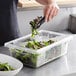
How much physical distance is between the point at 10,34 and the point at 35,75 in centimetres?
54

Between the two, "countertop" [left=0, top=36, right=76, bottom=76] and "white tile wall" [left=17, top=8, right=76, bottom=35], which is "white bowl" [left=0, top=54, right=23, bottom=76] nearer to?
"countertop" [left=0, top=36, right=76, bottom=76]

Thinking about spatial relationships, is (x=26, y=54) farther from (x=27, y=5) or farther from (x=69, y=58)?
(x=27, y=5)

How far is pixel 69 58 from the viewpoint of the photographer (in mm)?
1177

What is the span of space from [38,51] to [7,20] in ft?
1.65

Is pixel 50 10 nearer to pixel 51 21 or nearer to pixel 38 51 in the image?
pixel 38 51

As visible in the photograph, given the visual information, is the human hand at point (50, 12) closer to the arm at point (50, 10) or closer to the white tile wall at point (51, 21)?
the arm at point (50, 10)

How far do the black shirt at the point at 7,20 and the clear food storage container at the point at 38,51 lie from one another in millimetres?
281

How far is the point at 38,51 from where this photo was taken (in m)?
1.01

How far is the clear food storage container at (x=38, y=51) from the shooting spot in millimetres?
1023

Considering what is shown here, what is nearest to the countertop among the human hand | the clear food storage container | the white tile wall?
the clear food storage container

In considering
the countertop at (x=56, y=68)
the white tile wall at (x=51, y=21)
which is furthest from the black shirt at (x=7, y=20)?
the white tile wall at (x=51, y=21)

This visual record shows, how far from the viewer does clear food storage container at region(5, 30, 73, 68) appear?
102 cm

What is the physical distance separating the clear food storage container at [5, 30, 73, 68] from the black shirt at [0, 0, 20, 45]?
0.28 m

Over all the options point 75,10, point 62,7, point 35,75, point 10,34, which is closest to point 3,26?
point 10,34
